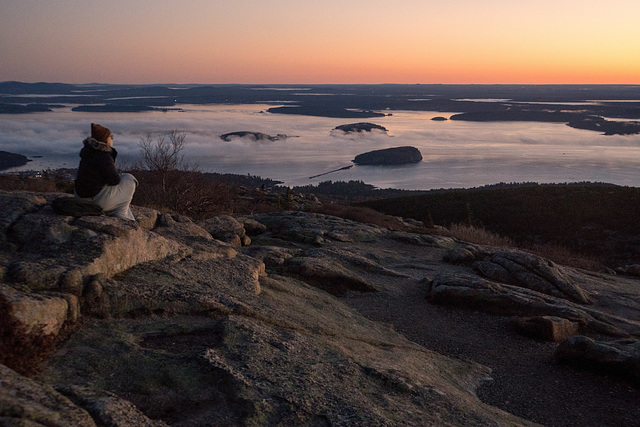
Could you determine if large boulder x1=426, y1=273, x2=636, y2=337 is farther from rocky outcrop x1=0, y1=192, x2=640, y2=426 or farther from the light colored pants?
the light colored pants

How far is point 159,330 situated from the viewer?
19.3 ft

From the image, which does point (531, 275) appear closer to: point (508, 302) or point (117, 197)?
point (508, 302)

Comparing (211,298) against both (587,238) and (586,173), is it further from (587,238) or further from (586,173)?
(586,173)

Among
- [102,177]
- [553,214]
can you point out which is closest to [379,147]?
[553,214]

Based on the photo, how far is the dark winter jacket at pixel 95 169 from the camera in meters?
7.88

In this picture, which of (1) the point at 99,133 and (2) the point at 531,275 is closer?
(1) the point at 99,133

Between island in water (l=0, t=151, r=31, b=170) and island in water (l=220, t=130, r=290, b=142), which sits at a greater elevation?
island in water (l=220, t=130, r=290, b=142)

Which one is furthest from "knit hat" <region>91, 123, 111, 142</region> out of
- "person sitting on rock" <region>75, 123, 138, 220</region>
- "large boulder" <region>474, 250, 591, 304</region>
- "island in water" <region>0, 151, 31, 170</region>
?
"island in water" <region>0, 151, 31, 170</region>

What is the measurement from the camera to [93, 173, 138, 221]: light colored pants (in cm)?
819

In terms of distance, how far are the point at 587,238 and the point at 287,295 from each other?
111ft

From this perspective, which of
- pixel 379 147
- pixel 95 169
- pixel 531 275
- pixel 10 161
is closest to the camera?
pixel 95 169

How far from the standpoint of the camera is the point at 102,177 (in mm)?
8062

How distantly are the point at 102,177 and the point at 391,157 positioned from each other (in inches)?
5977

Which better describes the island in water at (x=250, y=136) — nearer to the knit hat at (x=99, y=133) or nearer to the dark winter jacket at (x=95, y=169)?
the dark winter jacket at (x=95, y=169)
